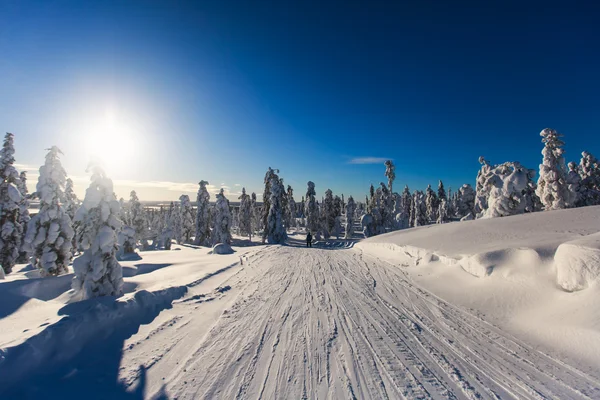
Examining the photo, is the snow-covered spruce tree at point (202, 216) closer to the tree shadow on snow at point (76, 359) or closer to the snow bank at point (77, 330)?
the snow bank at point (77, 330)

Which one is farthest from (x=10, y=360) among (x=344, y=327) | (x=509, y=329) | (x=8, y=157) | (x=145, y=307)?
(x=8, y=157)

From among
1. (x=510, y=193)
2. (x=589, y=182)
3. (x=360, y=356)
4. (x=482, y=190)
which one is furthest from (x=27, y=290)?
(x=589, y=182)

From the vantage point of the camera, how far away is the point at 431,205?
5966 centimetres

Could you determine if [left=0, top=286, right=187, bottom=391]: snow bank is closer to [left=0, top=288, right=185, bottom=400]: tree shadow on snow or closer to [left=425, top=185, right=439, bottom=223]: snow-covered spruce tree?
[left=0, top=288, right=185, bottom=400]: tree shadow on snow

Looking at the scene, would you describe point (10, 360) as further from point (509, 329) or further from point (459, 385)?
point (509, 329)

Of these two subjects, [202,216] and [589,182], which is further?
[202,216]

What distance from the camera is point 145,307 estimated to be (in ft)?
21.6

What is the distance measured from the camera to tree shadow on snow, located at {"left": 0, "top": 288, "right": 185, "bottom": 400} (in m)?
3.56

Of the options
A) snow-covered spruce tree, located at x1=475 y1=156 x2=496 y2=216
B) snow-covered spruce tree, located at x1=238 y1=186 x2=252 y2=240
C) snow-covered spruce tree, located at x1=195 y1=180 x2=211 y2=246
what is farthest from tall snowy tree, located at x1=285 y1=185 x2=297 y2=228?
snow-covered spruce tree, located at x1=475 y1=156 x2=496 y2=216

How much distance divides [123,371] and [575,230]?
49.1 feet

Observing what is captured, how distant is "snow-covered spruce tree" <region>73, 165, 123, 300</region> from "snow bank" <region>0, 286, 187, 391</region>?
61.0 inches

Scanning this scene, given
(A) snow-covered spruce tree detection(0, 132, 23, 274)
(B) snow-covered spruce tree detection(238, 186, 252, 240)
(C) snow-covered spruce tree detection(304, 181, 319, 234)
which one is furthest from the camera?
(B) snow-covered spruce tree detection(238, 186, 252, 240)

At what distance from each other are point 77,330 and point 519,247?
12.1 metres

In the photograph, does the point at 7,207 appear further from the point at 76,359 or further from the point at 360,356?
the point at 360,356
